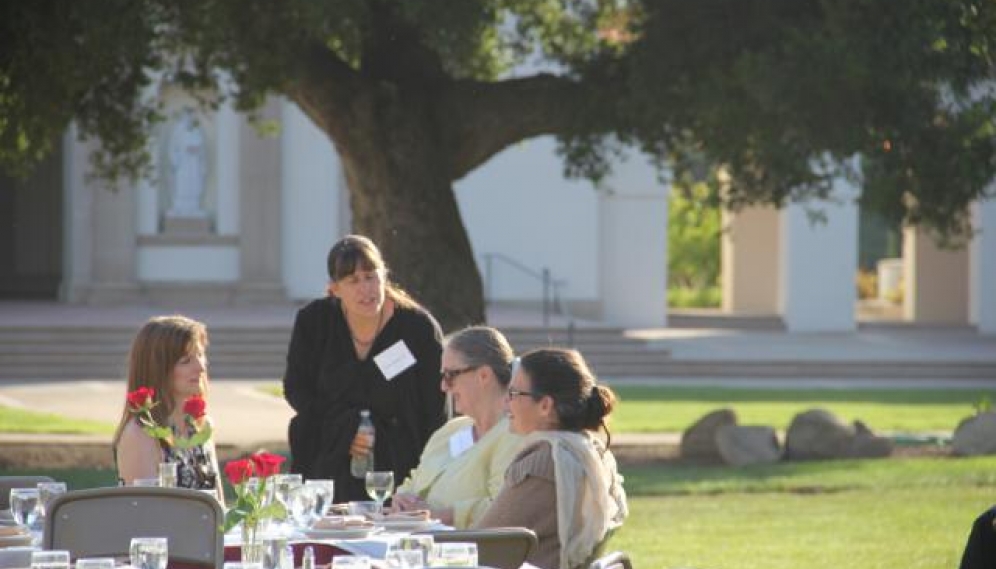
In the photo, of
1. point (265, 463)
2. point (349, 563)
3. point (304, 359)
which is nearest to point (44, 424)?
point (304, 359)

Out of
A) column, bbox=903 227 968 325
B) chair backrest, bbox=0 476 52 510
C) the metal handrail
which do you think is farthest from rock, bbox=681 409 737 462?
column, bbox=903 227 968 325

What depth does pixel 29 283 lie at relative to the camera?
37.2 metres

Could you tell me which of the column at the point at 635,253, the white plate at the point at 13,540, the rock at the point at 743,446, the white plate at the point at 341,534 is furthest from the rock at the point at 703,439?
the column at the point at 635,253

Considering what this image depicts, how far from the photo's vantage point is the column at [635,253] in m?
35.8

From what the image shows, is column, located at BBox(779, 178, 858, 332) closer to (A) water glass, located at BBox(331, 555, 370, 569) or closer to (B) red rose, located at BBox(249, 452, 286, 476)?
(B) red rose, located at BBox(249, 452, 286, 476)

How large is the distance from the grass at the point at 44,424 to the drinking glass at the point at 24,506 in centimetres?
1333

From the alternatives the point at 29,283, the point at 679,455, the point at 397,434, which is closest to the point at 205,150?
the point at 29,283

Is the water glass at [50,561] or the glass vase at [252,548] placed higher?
the water glass at [50,561]

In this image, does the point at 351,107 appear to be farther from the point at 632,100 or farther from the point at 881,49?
the point at 881,49

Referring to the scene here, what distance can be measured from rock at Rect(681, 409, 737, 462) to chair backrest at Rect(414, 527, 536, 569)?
12262 mm

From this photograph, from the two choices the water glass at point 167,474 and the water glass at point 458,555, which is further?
the water glass at point 167,474

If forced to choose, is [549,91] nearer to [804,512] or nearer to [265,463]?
[804,512]

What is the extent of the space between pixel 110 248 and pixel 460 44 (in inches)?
784

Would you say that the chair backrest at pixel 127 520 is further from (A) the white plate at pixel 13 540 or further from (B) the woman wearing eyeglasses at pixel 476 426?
(B) the woman wearing eyeglasses at pixel 476 426
